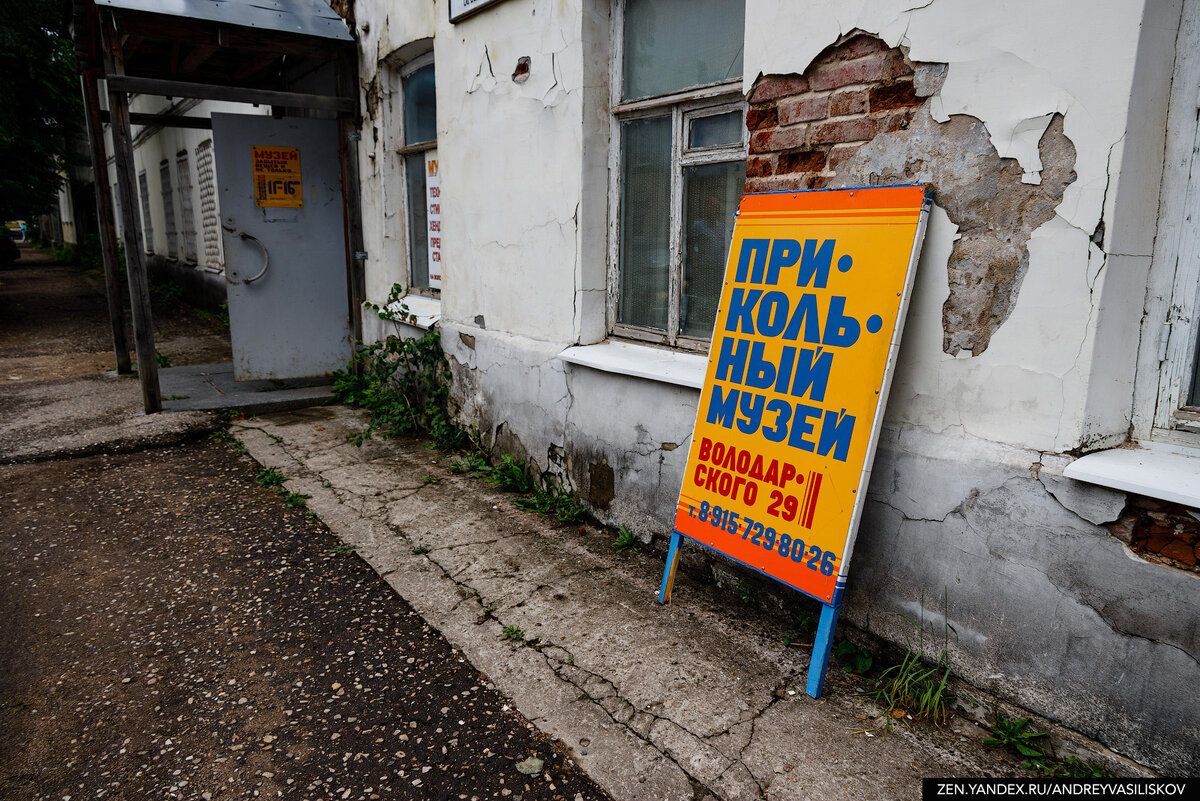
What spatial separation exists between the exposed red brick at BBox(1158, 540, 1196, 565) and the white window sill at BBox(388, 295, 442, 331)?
4270 mm

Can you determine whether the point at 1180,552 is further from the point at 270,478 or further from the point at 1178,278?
the point at 270,478

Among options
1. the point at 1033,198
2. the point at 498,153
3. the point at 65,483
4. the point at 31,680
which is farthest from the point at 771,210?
the point at 65,483

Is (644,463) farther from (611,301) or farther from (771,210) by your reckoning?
(771,210)

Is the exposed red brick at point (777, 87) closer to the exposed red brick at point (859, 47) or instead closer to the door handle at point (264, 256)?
the exposed red brick at point (859, 47)

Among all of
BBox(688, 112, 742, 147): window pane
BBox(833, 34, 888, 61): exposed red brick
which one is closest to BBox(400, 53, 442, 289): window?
BBox(688, 112, 742, 147): window pane

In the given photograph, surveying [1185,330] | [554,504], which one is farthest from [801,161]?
[554,504]

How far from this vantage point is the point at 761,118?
2750mm

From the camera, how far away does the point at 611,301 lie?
12.6 ft

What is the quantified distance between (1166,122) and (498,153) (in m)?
3.21

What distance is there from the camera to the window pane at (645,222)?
351cm

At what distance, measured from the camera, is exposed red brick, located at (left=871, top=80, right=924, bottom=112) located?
2.27 metres

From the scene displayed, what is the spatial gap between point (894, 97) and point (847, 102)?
18 centimetres

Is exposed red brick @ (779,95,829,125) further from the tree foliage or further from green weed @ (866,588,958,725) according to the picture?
the tree foliage

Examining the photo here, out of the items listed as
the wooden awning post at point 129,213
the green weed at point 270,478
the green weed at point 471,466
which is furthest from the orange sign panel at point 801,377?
the wooden awning post at point 129,213
